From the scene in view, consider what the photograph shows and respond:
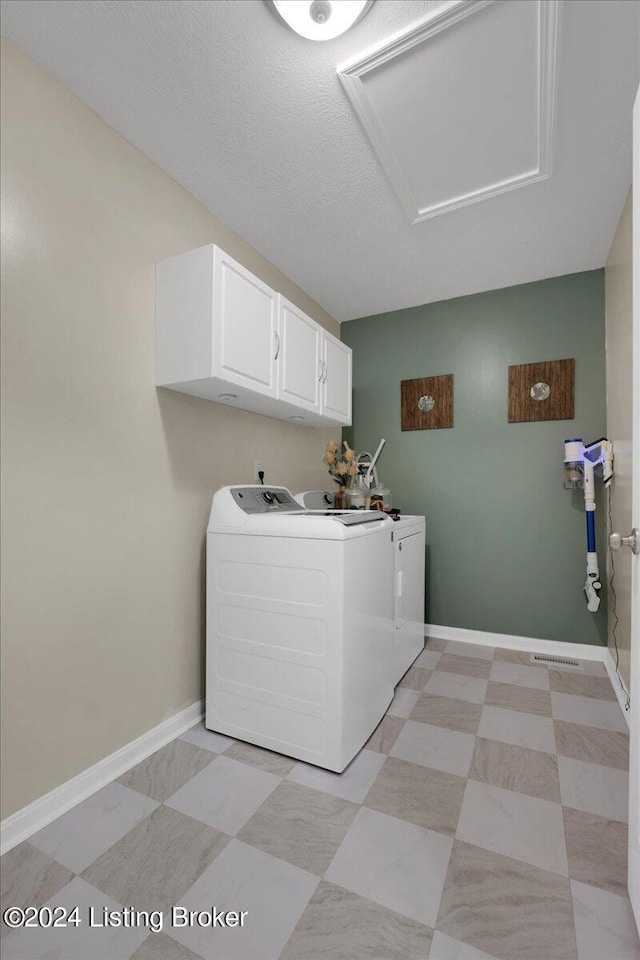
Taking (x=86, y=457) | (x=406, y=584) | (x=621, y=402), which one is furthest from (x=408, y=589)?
(x=86, y=457)

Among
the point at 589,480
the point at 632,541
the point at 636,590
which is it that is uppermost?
the point at 589,480

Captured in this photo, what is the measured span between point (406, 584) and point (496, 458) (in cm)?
121

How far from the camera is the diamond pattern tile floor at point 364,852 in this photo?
108cm

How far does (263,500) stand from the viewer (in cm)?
229

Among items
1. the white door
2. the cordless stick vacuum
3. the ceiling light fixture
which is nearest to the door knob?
the white door

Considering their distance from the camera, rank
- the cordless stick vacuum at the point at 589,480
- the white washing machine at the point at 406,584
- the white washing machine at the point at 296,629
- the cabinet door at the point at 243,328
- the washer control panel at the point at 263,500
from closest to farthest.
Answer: the white washing machine at the point at 296,629 < the cabinet door at the point at 243,328 < the washer control panel at the point at 263,500 < the white washing machine at the point at 406,584 < the cordless stick vacuum at the point at 589,480

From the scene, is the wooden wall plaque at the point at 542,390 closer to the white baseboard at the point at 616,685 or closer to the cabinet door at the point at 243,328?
the white baseboard at the point at 616,685

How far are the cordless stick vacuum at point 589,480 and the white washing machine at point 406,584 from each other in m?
0.99

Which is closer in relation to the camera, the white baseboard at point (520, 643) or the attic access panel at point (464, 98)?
the attic access panel at point (464, 98)

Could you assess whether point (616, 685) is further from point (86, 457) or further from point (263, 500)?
point (86, 457)

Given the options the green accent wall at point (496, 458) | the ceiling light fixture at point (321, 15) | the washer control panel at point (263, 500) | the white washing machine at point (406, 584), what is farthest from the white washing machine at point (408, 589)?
the ceiling light fixture at point (321, 15)

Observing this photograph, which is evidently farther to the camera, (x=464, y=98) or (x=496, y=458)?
(x=496, y=458)

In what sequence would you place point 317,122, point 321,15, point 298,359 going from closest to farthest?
1. point 321,15
2. point 317,122
3. point 298,359

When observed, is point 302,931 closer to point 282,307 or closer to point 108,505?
point 108,505
